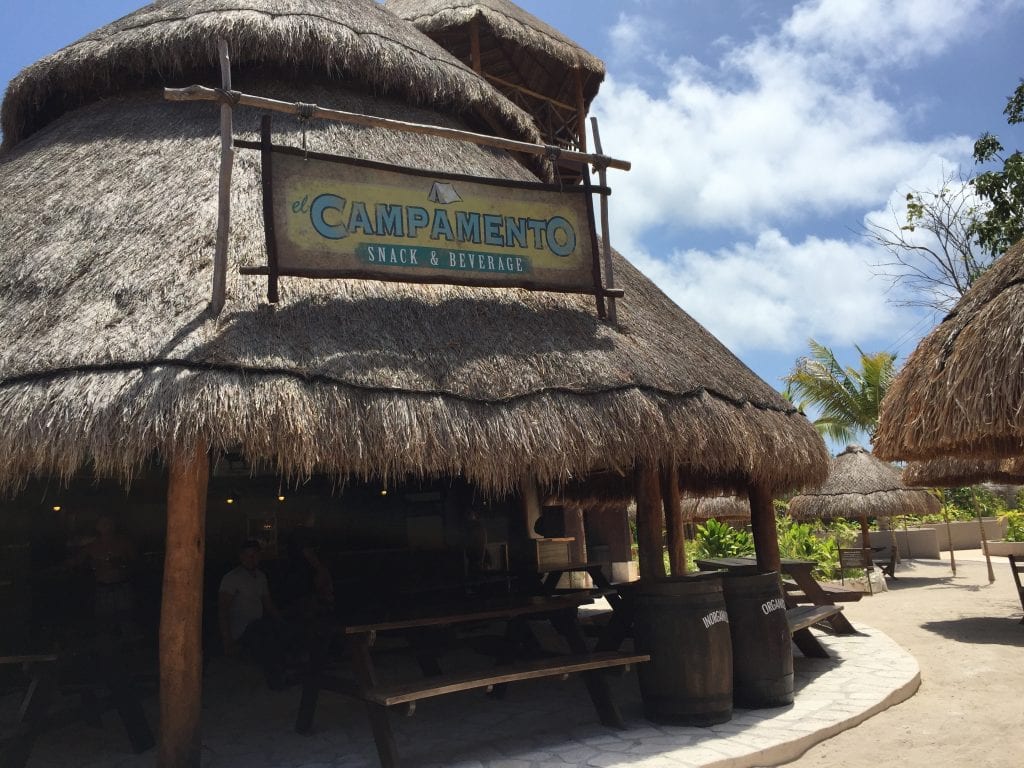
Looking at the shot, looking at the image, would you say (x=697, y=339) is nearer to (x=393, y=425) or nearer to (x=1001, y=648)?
(x=393, y=425)

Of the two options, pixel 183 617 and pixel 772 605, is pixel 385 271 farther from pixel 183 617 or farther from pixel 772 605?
pixel 772 605

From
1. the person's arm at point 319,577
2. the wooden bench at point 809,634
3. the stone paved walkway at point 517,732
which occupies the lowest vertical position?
→ the stone paved walkway at point 517,732

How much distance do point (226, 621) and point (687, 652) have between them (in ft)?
12.1

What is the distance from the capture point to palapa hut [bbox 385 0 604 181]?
39.3ft

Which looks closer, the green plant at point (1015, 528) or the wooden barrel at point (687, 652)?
the wooden barrel at point (687, 652)

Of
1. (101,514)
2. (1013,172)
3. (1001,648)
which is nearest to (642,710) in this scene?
(1001,648)

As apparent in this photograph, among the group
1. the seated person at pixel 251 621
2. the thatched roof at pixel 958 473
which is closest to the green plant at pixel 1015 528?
the thatched roof at pixel 958 473

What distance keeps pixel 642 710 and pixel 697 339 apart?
3038 mm

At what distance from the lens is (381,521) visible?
10.2 metres

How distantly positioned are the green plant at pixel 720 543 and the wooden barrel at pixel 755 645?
10.6 meters

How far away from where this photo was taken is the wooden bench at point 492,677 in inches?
175

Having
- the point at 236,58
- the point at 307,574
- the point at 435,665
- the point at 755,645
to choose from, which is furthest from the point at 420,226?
the point at 307,574

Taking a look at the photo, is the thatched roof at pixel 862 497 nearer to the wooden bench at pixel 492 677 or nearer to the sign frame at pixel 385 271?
the sign frame at pixel 385 271

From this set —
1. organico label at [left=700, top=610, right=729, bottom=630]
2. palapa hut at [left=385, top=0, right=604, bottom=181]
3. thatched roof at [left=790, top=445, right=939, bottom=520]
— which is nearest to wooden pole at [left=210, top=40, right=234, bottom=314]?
organico label at [left=700, top=610, right=729, bottom=630]
